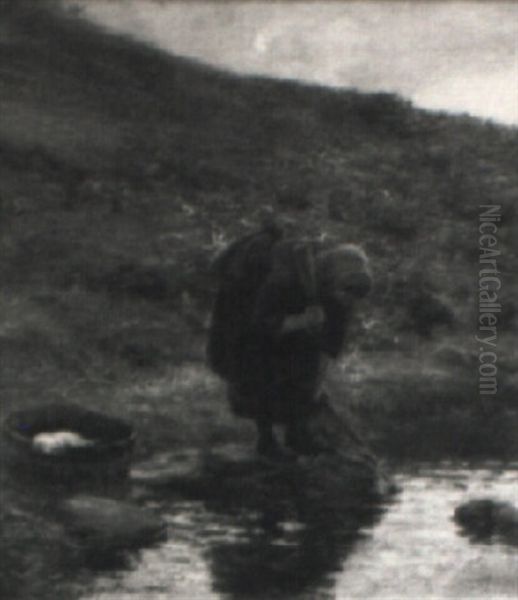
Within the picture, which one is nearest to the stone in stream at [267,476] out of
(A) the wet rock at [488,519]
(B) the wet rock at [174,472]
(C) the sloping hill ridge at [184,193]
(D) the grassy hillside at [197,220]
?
(B) the wet rock at [174,472]

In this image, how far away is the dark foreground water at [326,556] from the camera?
6281mm

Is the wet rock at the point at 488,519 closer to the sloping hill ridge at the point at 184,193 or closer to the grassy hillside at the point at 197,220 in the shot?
the grassy hillside at the point at 197,220

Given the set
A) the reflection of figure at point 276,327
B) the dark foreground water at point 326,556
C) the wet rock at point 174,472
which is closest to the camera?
the dark foreground water at point 326,556

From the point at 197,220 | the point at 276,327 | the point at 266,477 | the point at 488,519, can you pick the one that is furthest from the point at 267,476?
the point at 197,220

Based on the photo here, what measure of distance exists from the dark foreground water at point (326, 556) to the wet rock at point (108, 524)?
3.4 inches

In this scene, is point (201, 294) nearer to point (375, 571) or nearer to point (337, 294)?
point (337, 294)

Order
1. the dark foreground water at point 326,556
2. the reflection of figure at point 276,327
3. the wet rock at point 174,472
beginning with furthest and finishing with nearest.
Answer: the reflection of figure at point 276,327 → the wet rock at point 174,472 → the dark foreground water at point 326,556

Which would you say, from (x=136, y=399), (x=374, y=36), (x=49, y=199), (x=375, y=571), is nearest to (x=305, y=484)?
(x=375, y=571)

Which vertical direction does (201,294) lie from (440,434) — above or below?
above

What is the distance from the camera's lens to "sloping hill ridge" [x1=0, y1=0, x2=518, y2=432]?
6.77 m

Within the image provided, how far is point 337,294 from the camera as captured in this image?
677 centimetres

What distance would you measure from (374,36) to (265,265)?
4.77 ft

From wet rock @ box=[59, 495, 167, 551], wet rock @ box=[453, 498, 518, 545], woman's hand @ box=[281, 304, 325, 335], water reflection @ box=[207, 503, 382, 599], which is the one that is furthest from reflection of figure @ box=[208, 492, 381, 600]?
woman's hand @ box=[281, 304, 325, 335]

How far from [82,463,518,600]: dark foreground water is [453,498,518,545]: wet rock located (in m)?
A: 0.04
